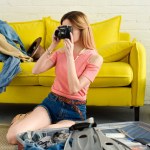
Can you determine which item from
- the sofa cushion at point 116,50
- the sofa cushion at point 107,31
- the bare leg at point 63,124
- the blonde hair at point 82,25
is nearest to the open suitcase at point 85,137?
the bare leg at point 63,124

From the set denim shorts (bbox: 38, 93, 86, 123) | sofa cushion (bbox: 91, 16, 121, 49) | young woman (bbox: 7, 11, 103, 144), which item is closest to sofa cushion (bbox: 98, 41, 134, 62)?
sofa cushion (bbox: 91, 16, 121, 49)

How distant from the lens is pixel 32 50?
8.98 ft

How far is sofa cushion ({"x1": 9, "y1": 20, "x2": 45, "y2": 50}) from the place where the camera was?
2.88 metres

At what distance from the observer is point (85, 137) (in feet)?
4.26

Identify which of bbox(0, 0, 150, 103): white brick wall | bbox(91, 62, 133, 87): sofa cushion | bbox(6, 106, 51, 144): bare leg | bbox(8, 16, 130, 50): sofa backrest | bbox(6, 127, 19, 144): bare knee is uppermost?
bbox(0, 0, 150, 103): white brick wall

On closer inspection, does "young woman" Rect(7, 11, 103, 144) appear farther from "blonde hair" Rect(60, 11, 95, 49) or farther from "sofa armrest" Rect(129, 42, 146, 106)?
"sofa armrest" Rect(129, 42, 146, 106)

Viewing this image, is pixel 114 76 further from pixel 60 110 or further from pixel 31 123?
pixel 31 123

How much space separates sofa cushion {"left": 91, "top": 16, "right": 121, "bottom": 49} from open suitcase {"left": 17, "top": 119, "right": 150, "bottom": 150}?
1.23 metres

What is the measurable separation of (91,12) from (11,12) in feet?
2.55

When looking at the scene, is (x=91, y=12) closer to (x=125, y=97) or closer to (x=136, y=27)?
(x=136, y=27)

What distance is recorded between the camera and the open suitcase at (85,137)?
1241 mm

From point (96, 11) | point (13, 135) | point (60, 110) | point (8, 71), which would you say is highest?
point (96, 11)

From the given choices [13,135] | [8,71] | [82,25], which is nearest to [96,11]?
[8,71]

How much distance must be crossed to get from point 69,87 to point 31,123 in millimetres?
279
